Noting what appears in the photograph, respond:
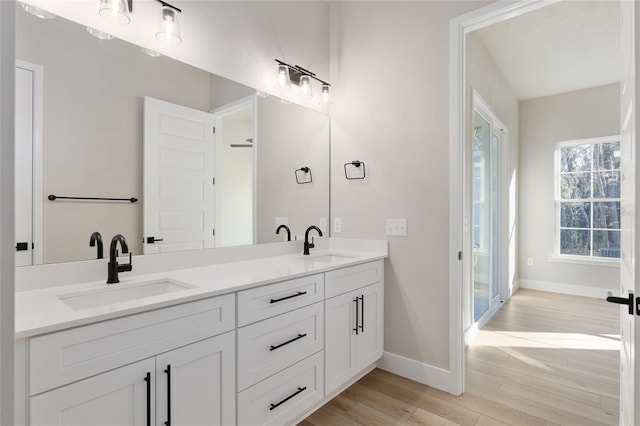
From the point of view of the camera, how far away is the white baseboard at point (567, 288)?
14.7ft

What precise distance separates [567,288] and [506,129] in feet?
8.22

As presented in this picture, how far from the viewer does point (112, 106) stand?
5.03 feet

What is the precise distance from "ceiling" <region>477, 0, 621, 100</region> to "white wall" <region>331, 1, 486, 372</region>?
4.38 ft

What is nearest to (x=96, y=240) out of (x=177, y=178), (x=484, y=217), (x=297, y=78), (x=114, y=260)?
(x=114, y=260)

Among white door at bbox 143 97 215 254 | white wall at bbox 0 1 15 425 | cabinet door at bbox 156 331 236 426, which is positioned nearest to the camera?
white wall at bbox 0 1 15 425

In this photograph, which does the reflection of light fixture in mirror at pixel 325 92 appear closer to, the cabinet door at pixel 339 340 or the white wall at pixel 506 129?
the white wall at pixel 506 129

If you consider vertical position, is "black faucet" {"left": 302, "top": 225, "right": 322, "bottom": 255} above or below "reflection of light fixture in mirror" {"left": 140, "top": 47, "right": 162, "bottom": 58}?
below

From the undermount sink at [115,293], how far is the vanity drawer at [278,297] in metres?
0.25

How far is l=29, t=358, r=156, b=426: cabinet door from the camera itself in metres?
0.93

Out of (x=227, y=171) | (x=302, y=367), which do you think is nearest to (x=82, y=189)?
(x=227, y=171)

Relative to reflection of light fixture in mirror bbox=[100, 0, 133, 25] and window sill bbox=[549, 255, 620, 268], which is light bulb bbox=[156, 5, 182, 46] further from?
window sill bbox=[549, 255, 620, 268]

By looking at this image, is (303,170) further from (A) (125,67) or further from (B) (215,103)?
(A) (125,67)

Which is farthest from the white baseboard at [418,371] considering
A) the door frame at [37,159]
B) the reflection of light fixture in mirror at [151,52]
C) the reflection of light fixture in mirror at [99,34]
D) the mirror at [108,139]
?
the reflection of light fixture in mirror at [99,34]

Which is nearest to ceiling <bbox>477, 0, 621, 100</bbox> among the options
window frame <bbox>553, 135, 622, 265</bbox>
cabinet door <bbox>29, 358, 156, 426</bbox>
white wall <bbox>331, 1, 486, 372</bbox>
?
window frame <bbox>553, 135, 622, 265</bbox>
